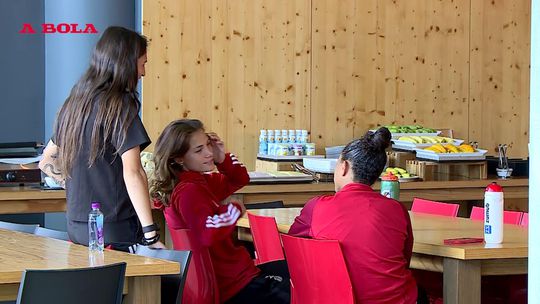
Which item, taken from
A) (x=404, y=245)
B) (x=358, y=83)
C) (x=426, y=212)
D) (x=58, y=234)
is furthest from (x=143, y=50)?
(x=358, y=83)

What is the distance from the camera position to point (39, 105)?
7434 millimetres

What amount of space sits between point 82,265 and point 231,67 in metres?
4.47

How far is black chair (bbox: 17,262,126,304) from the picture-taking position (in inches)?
117

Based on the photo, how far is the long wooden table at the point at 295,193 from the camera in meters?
5.80

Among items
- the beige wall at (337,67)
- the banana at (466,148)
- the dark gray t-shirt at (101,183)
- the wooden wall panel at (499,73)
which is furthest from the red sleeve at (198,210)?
the wooden wall panel at (499,73)

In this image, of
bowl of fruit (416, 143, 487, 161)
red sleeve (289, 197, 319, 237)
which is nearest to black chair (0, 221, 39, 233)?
red sleeve (289, 197, 319, 237)

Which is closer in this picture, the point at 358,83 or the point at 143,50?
the point at 143,50

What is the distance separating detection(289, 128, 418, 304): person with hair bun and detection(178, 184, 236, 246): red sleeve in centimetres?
58

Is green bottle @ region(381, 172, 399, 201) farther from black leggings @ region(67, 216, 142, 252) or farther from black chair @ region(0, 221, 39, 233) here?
black chair @ region(0, 221, 39, 233)

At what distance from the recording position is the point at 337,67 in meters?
7.98

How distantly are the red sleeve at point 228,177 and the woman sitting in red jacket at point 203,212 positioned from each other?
0.40 meters

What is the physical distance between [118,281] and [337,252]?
859mm

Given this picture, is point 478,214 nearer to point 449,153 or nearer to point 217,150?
point 217,150

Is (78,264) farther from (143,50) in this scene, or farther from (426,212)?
(426,212)
